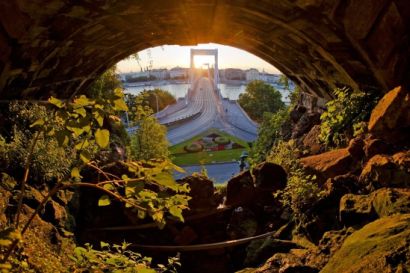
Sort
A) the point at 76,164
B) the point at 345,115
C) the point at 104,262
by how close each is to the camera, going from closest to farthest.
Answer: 1. the point at 104,262
2. the point at 76,164
3. the point at 345,115

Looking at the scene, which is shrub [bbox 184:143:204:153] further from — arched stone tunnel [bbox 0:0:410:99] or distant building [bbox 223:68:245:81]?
distant building [bbox 223:68:245:81]

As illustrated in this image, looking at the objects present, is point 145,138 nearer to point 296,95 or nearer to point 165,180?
point 296,95

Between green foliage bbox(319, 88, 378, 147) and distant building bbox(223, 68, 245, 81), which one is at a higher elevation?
distant building bbox(223, 68, 245, 81)

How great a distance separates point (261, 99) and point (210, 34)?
1537 inches

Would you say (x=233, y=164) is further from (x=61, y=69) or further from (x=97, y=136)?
(x=97, y=136)

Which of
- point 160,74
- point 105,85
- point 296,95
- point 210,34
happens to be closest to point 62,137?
point 210,34

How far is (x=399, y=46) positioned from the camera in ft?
16.3

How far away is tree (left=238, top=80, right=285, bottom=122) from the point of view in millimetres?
45062

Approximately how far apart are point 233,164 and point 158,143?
17998mm

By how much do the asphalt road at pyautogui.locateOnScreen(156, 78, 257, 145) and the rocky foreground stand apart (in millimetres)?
32644

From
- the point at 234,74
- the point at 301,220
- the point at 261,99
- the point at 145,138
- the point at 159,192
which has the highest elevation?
the point at 234,74

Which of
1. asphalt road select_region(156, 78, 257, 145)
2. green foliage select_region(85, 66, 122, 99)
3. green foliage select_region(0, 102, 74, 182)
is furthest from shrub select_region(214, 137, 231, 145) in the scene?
green foliage select_region(0, 102, 74, 182)

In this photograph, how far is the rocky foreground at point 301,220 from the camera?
3256 millimetres

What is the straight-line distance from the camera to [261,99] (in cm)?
4684
